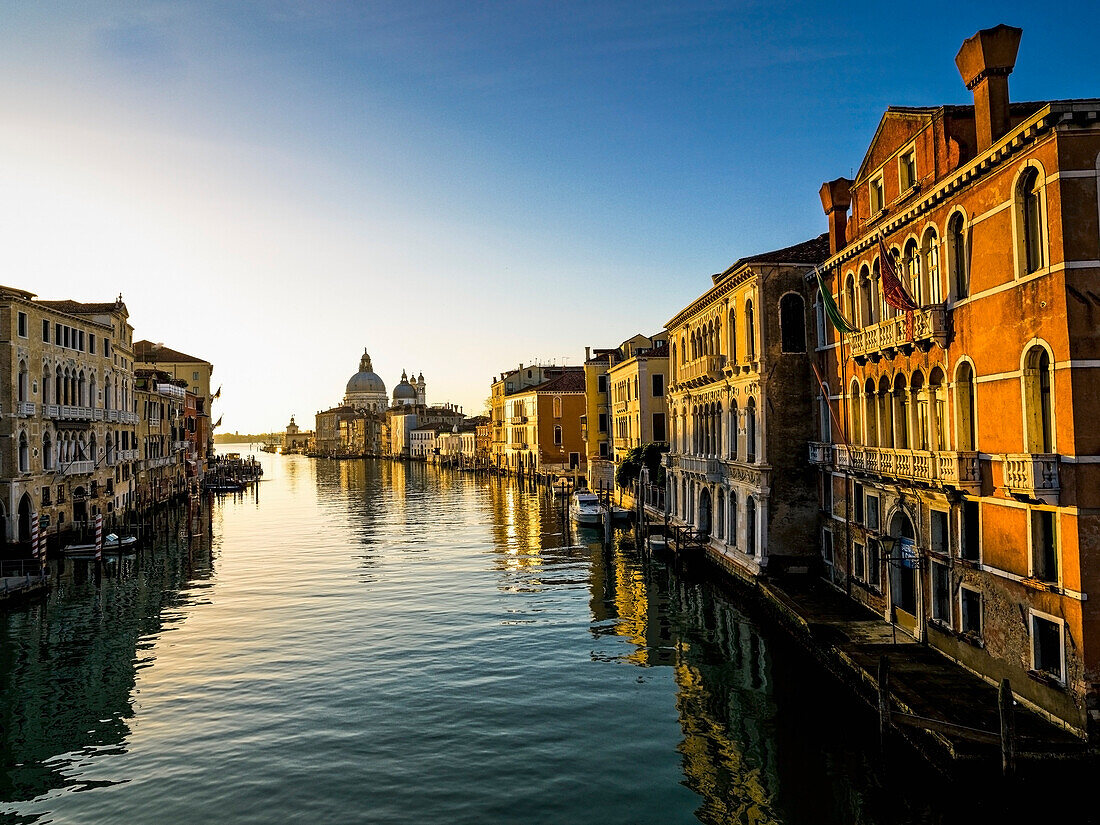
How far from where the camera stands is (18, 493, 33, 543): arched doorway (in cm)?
3039

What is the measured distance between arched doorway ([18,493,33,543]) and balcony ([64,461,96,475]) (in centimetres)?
351

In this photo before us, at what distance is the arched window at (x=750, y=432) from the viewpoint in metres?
23.3

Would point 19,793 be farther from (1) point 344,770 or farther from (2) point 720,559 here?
(2) point 720,559

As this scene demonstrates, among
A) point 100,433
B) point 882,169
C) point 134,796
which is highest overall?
point 882,169

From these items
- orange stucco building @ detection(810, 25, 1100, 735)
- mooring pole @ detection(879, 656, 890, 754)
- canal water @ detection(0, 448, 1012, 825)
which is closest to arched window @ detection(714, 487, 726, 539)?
canal water @ detection(0, 448, 1012, 825)

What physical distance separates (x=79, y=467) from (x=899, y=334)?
3428cm

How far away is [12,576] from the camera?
81.9ft

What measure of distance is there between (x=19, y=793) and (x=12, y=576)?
16209 millimetres

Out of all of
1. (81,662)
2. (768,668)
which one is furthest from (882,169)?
(81,662)

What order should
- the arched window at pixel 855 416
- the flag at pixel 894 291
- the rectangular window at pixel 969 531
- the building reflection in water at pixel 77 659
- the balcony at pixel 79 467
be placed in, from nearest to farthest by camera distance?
→ 1. the building reflection in water at pixel 77 659
2. the rectangular window at pixel 969 531
3. the flag at pixel 894 291
4. the arched window at pixel 855 416
5. the balcony at pixel 79 467

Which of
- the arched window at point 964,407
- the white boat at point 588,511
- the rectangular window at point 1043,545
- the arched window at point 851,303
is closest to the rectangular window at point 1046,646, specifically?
the rectangular window at point 1043,545

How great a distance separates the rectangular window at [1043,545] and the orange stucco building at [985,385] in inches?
0.8

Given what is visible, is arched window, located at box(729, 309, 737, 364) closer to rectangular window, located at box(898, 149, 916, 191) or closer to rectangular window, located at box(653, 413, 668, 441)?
rectangular window, located at box(898, 149, 916, 191)

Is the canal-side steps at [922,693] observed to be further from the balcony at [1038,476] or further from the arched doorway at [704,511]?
the arched doorway at [704,511]
